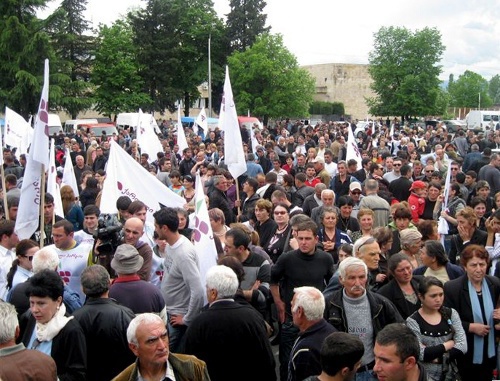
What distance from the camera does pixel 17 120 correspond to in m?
16.1

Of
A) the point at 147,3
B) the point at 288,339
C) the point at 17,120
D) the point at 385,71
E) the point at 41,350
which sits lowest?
the point at 288,339

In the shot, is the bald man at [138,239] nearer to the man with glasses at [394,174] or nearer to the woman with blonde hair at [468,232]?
the woman with blonde hair at [468,232]

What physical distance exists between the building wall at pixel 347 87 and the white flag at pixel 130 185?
76185 millimetres

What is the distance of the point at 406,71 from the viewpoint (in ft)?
192

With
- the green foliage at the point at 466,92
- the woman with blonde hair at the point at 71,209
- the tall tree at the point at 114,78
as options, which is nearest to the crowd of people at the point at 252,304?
the woman with blonde hair at the point at 71,209

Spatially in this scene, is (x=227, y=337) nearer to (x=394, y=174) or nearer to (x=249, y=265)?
(x=249, y=265)

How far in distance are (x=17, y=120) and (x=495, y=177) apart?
37.8 ft

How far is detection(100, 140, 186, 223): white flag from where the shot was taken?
8844 mm

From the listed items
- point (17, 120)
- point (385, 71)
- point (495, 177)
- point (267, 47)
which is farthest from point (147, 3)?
point (495, 177)

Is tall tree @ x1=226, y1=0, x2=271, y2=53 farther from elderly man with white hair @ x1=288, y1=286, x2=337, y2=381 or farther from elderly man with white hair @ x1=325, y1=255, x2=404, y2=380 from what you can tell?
elderly man with white hair @ x1=288, y1=286, x2=337, y2=381

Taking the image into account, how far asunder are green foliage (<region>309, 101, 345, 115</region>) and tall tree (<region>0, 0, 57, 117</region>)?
38.4 metres

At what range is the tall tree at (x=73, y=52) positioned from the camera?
46.8 meters

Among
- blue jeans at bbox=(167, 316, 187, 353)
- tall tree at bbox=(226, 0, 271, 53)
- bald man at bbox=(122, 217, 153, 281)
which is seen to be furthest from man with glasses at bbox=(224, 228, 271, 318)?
tall tree at bbox=(226, 0, 271, 53)

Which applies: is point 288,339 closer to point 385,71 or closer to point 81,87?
point 81,87
